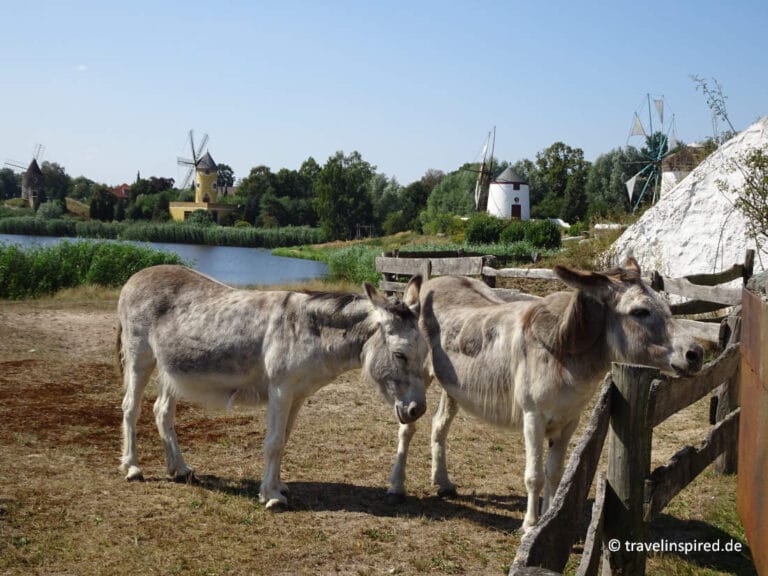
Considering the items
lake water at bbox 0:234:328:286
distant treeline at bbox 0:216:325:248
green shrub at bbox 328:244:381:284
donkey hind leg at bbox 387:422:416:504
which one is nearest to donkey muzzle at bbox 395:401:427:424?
donkey hind leg at bbox 387:422:416:504

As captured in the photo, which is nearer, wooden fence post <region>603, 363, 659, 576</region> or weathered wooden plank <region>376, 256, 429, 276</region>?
wooden fence post <region>603, 363, 659, 576</region>

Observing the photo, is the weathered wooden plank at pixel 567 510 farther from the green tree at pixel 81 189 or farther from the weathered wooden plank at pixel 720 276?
the green tree at pixel 81 189

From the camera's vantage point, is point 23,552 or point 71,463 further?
point 71,463

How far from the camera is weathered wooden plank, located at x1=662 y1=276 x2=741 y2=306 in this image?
9.12 meters

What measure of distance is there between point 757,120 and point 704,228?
252cm

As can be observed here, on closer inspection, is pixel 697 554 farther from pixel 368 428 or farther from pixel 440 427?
pixel 368 428

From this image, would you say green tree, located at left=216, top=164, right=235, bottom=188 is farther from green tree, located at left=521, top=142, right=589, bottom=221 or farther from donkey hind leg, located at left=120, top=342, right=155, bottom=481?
donkey hind leg, located at left=120, top=342, right=155, bottom=481

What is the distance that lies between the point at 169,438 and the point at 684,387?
4600 millimetres

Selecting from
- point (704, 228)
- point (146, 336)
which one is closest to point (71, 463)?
point (146, 336)

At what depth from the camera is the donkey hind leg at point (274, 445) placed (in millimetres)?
5809

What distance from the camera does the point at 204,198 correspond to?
295 ft

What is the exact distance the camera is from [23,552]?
4629 mm

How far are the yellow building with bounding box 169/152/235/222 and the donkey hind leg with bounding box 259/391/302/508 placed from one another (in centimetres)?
8266

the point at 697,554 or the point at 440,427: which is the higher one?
the point at 440,427
